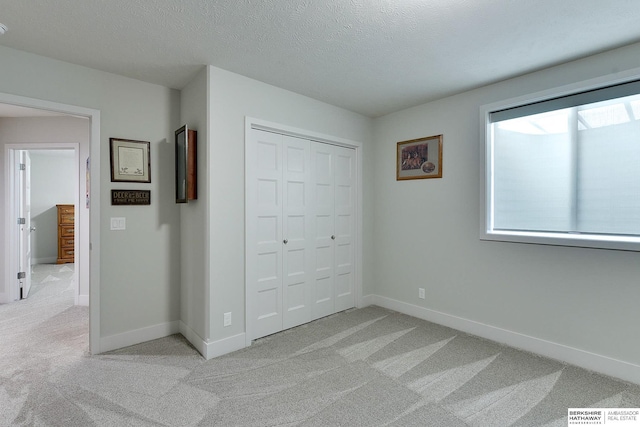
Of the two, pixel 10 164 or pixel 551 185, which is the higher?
pixel 10 164

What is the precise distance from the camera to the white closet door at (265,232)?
2.92 metres

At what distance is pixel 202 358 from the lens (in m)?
2.59

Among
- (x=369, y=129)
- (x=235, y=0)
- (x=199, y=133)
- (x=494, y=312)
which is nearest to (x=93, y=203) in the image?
(x=199, y=133)

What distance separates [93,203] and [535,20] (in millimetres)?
3585

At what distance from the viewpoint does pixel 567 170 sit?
2.60 meters

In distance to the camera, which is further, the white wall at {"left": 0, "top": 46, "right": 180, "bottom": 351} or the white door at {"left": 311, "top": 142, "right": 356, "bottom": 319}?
the white door at {"left": 311, "top": 142, "right": 356, "bottom": 319}

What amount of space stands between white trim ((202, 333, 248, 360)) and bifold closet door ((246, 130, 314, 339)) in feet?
0.57

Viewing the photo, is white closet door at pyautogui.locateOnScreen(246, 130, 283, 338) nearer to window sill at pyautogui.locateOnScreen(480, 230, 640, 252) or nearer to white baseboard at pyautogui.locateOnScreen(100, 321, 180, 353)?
Answer: white baseboard at pyautogui.locateOnScreen(100, 321, 180, 353)

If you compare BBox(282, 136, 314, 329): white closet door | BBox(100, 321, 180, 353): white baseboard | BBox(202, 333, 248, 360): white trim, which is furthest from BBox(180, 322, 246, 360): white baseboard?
BBox(282, 136, 314, 329): white closet door

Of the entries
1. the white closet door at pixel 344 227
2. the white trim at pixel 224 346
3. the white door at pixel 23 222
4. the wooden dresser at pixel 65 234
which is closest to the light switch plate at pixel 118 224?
the white trim at pixel 224 346

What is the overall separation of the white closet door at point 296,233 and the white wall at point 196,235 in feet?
2.72

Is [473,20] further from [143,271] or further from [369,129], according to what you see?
[143,271]

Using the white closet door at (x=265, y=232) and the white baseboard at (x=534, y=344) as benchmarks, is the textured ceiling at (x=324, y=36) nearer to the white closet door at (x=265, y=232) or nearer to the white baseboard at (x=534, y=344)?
the white closet door at (x=265, y=232)

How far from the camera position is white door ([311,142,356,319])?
355 cm
